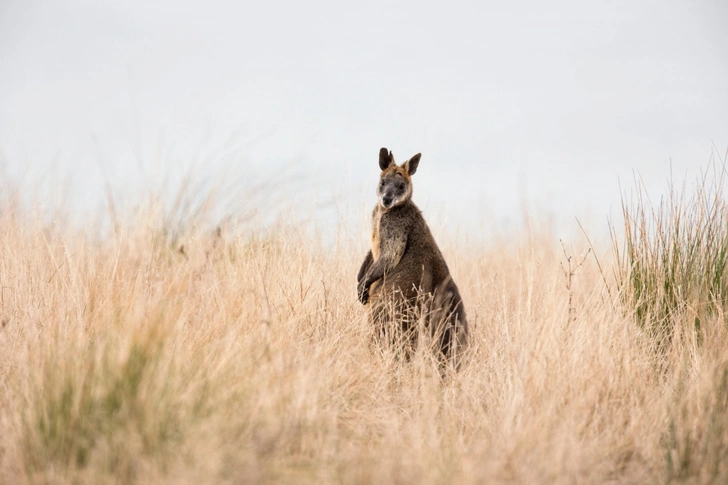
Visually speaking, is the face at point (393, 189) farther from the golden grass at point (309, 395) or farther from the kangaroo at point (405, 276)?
the golden grass at point (309, 395)

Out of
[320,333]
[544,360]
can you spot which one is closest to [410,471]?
[544,360]

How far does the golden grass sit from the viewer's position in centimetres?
351

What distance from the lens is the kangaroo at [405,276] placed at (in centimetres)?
596

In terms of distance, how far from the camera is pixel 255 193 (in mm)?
7254

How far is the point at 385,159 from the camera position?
6574mm

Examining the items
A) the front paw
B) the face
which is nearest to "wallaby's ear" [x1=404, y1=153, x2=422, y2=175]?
the face

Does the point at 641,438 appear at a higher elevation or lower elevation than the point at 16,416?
lower

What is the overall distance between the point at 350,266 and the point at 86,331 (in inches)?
119

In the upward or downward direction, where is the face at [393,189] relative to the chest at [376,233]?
upward

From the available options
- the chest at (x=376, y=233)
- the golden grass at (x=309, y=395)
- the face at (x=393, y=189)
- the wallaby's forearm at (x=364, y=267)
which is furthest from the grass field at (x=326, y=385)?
A: the face at (x=393, y=189)

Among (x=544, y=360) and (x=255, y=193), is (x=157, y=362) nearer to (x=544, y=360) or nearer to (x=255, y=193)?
(x=544, y=360)

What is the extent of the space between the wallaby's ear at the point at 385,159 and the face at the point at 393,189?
0.55 ft

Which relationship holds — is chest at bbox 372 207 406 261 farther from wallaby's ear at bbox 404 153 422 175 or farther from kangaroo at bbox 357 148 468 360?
wallaby's ear at bbox 404 153 422 175

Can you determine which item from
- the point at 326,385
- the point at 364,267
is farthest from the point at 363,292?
the point at 326,385
